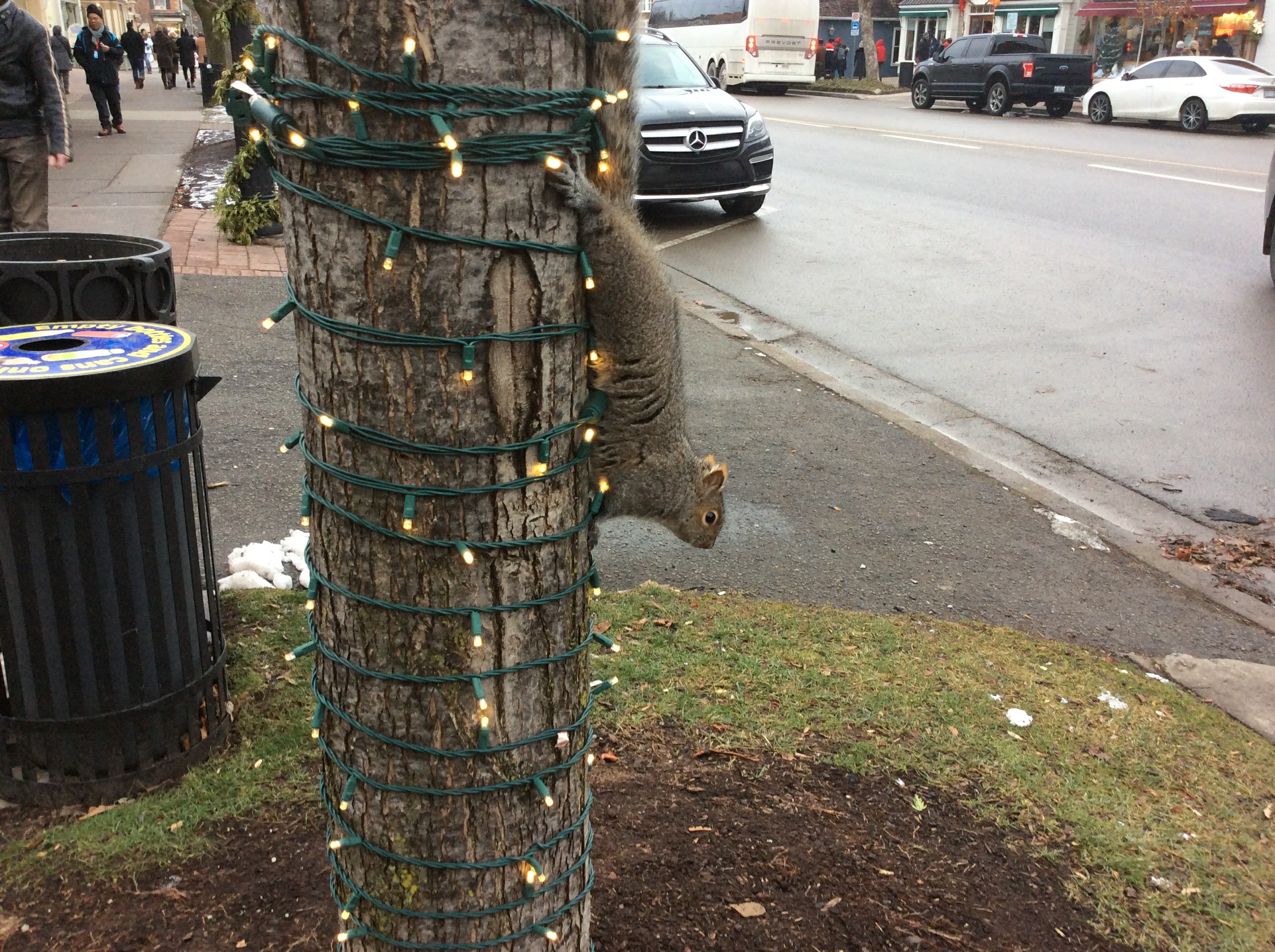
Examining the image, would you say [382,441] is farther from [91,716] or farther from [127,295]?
[127,295]

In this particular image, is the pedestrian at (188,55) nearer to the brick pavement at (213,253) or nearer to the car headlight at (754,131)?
the brick pavement at (213,253)

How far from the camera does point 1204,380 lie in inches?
322

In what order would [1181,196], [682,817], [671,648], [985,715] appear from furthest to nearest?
1. [1181,196]
2. [671,648]
3. [985,715]
4. [682,817]

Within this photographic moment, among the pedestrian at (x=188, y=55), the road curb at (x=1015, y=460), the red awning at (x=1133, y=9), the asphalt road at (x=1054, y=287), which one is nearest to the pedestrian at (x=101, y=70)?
the asphalt road at (x=1054, y=287)

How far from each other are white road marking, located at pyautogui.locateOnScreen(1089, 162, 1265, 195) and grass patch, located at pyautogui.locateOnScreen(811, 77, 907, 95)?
20.9 metres

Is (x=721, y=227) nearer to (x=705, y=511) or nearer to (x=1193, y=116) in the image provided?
(x=705, y=511)

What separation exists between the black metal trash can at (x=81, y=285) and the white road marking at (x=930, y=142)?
62.5 feet

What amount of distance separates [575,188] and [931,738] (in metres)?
2.60

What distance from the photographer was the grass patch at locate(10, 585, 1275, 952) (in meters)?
3.04

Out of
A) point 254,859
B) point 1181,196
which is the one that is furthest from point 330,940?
point 1181,196

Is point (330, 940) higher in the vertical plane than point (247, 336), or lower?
lower

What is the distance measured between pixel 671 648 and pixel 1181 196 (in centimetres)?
1394

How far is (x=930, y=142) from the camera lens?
837 inches

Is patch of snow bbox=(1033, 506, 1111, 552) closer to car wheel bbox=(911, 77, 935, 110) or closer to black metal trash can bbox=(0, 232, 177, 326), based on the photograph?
black metal trash can bbox=(0, 232, 177, 326)
